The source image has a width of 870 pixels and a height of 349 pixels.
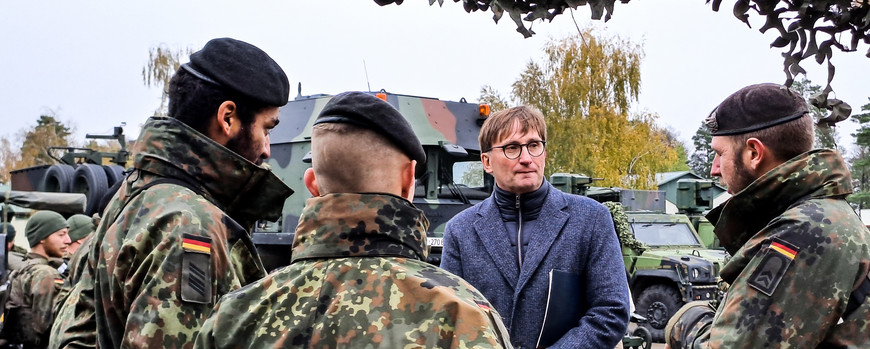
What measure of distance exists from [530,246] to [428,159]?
6306 millimetres

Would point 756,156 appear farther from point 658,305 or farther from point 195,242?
point 658,305

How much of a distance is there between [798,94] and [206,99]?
66.9 inches

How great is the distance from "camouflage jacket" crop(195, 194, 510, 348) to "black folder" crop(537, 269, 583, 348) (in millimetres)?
1329

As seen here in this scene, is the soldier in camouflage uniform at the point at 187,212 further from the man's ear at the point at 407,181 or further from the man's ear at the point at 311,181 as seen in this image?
the man's ear at the point at 407,181

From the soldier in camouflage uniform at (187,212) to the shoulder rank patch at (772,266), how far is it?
1322mm

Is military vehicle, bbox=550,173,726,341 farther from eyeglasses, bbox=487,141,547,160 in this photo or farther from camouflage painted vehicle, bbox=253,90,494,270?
eyeglasses, bbox=487,141,547,160

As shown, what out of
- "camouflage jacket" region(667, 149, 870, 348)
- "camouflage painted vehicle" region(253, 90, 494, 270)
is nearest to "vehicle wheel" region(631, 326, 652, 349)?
"camouflage painted vehicle" region(253, 90, 494, 270)

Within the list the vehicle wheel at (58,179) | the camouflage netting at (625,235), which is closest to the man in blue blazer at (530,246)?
the camouflage netting at (625,235)

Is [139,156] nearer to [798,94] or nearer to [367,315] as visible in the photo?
[367,315]

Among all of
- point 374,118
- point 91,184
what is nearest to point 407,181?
point 374,118

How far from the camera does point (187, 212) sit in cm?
215

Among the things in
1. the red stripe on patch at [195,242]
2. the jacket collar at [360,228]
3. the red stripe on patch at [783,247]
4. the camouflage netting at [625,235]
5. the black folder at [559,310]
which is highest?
the jacket collar at [360,228]

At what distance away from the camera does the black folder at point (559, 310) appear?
307 centimetres

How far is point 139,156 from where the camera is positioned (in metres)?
2.35
